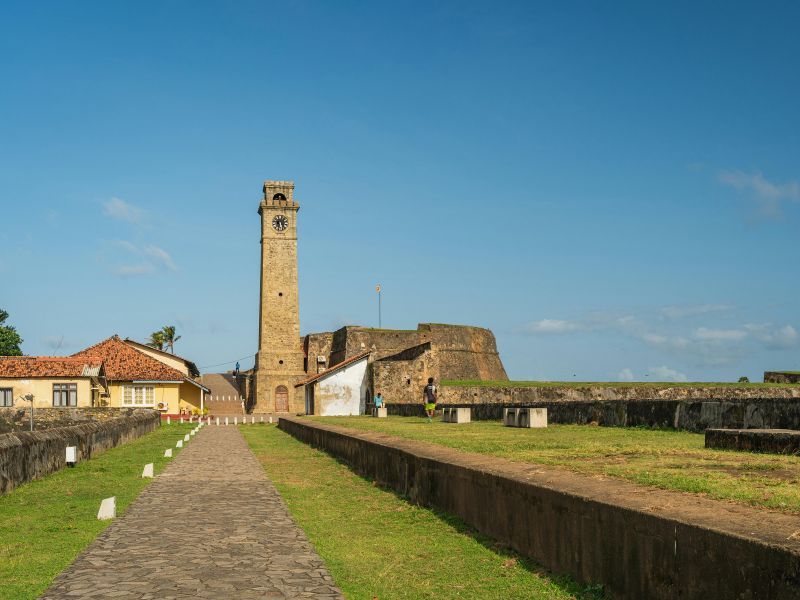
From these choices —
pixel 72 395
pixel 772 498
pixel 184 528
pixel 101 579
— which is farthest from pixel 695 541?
pixel 72 395

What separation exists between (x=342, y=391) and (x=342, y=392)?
59 millimetres

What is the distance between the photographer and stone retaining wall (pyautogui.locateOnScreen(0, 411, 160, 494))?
12016 millimetres


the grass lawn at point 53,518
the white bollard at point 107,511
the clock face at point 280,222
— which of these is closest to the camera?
the grass lawn at point 53,518

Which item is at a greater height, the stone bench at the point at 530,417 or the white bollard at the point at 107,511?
the stone bench at the point at 530,417

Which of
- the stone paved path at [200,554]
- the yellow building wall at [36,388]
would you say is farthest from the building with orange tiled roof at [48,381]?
the stone paved path at [200,554]

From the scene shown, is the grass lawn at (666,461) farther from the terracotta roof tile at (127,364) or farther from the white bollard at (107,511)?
the terracotta roof tile at (127,364)

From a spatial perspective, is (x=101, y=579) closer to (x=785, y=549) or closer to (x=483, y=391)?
(x=785, y=549)

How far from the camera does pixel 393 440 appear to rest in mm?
13305

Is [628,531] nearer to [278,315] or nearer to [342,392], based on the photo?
[342,392]

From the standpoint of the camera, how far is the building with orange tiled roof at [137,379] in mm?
53344

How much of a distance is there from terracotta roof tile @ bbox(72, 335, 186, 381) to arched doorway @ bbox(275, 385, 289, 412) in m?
18.7

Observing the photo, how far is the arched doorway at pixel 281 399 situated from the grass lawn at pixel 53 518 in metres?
56.1

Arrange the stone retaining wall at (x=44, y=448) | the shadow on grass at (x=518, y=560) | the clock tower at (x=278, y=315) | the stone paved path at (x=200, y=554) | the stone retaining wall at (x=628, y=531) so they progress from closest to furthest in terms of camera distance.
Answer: the stone retaining wall at (x=628, y=531), the shadow on grass at (x=518, y=560), the stone paved path at (x=200, y=554), the stone retaining wall at (x=44, y=448), the clock tower at (x=278, y=315)

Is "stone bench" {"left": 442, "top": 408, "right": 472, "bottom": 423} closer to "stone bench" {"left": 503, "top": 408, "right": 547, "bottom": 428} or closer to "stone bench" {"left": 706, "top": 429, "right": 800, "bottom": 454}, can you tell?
"stone bench" {"left": 503, "top": 408, "right": 547, "bottom": 428}
